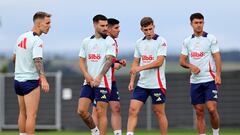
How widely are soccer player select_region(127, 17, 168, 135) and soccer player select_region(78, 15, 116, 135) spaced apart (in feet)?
1.63

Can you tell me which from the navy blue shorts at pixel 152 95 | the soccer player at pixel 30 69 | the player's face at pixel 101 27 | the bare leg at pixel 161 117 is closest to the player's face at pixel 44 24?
the soccer player at pixel 30 69

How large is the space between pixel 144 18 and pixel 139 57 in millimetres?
700

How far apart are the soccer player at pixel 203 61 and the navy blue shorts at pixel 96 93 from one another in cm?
155

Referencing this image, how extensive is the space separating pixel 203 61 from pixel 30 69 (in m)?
3.11

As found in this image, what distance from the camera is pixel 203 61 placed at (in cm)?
1488

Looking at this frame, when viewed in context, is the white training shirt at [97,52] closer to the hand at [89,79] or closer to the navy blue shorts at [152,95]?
the hand at [89,79]

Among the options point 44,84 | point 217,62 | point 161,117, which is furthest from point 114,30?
point 44,84

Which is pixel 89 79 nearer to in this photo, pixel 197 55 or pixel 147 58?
pixel 147 58

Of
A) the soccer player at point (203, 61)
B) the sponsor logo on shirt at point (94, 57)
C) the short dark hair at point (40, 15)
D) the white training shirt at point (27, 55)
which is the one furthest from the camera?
the soccer player at point (203, 61)

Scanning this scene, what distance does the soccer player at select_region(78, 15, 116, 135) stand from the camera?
47.0ft

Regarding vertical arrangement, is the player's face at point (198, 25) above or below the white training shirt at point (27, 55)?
above

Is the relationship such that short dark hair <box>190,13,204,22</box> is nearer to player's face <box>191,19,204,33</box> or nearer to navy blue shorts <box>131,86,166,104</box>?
→ player's face <box>191,19,204,33</box>

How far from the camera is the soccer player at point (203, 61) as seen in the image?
14.8 m

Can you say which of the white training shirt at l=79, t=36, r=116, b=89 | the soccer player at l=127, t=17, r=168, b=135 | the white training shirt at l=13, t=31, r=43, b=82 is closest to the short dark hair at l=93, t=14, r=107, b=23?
the white training shirt at l=79, t=36, r=116, b=89
